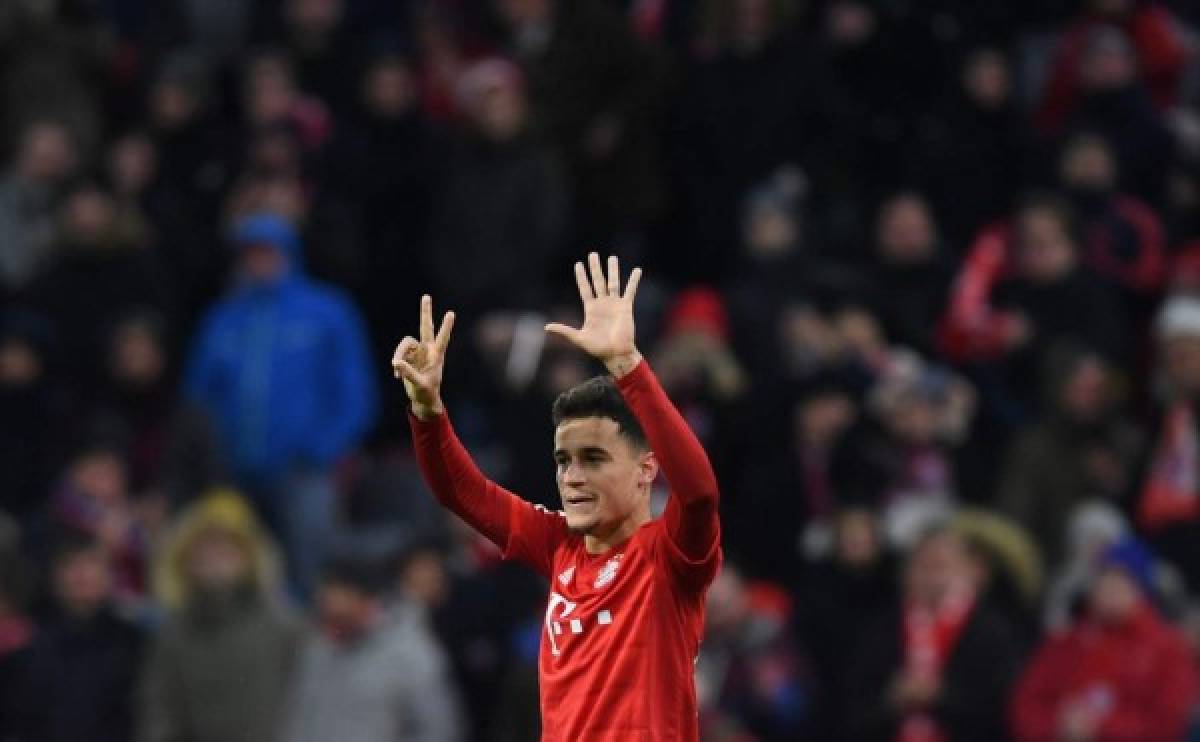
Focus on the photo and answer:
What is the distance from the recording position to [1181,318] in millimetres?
14250

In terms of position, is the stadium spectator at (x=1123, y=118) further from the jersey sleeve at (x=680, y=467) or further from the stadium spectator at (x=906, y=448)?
the jersey sleeve at (x=680, y=467)

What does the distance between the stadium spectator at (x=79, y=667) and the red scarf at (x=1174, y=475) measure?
185 inches

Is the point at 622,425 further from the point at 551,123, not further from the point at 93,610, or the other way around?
the point at 551,123

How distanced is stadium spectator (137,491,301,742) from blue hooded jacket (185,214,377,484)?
1.03m

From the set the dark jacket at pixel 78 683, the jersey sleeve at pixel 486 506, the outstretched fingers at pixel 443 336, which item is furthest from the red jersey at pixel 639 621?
the dark jacket at pixel 78 683

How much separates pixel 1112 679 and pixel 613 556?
5.79m

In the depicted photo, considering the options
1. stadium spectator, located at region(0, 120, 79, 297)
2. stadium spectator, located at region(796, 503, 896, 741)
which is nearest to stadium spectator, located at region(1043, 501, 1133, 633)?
stadium spectator, located at region(796, 503, 896, 741)

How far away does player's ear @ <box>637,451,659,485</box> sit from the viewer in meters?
7.54

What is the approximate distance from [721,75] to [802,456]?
2780mm

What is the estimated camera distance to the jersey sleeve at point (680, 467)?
7.07 m

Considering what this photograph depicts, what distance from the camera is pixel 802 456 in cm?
1405

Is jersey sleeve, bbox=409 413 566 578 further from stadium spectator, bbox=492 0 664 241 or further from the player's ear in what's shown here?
stadium spectator, bbox=492 0 664 241

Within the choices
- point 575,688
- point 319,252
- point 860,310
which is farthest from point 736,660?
point 575,688

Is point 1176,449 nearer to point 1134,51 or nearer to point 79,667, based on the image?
point 1134,51
